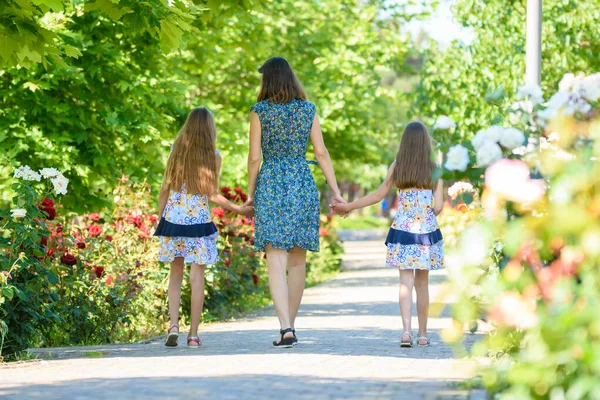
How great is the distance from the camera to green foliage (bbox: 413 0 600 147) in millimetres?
16625

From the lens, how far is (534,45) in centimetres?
948

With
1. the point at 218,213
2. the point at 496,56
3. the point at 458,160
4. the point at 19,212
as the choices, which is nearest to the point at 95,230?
the point at 19,212

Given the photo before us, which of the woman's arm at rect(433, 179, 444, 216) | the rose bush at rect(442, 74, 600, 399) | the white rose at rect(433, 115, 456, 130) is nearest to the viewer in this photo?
the rose bush at rect(442, 74, 600, 399)

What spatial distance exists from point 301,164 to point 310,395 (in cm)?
314

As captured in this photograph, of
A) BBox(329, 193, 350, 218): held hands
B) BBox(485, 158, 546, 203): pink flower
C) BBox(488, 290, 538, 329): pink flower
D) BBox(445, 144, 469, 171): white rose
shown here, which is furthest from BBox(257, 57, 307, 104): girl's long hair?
BBox(488, 290, 538, 329): pink flower

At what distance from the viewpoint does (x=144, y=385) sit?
5691mm

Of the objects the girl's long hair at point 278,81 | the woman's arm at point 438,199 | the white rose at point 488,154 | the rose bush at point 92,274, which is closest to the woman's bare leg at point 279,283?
the girl's long hair at point 278,81

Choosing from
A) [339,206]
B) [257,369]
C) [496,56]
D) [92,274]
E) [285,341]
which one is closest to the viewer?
[257,369]

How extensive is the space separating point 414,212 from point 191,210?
1.68 m

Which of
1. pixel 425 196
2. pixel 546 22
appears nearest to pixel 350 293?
pixel 546 22

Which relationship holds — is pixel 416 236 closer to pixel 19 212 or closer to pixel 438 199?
pixel 438 199

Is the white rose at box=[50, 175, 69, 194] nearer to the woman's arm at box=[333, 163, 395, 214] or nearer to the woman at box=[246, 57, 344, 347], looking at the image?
the woman at box=[246, 57, 344, 347]

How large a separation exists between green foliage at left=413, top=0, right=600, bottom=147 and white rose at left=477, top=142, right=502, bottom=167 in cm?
1103

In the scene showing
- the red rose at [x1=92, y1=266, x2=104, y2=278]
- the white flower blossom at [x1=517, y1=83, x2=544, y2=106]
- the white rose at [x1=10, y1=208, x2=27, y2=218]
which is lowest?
the red rose at [x1=92, y1=266, x2=104, y2=278]
